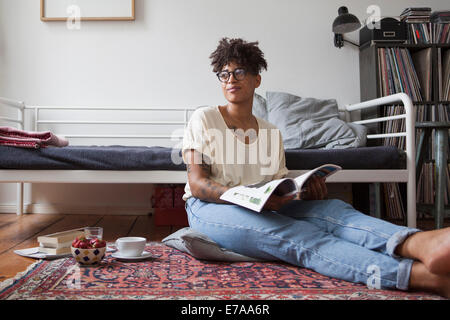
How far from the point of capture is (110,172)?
5.45 feet

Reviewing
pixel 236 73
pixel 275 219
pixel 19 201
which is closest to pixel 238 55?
pixel 236 73

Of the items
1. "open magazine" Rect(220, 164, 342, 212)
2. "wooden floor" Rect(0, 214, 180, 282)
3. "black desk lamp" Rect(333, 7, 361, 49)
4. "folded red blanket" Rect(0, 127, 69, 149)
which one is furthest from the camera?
"black desk lamp" Rect(333, 7, 361, 49)

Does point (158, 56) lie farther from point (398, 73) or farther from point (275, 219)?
point (275, 219)

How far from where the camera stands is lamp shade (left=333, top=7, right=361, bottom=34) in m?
2.22

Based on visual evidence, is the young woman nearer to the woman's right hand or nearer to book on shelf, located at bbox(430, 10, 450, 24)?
the woman's right hand

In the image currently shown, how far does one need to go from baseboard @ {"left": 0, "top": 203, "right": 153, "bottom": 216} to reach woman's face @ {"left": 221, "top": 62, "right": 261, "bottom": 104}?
4.19ft

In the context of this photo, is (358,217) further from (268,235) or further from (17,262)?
(17,262)

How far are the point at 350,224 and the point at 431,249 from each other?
25 cm

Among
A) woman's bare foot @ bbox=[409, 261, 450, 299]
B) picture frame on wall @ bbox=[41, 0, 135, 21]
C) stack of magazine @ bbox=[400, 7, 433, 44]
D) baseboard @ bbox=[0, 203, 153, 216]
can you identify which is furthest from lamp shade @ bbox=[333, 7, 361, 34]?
woman's bare foot @ bbox=[409, 261, 450, 299]

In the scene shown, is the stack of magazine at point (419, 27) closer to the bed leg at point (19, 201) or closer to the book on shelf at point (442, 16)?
the book on shelf at point (442, 16)

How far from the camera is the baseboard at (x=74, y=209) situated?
7.93 feet

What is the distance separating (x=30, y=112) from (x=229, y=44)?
158 centimetres

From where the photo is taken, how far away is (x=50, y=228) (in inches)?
77.2

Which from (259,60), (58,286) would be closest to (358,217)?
(259,60)
